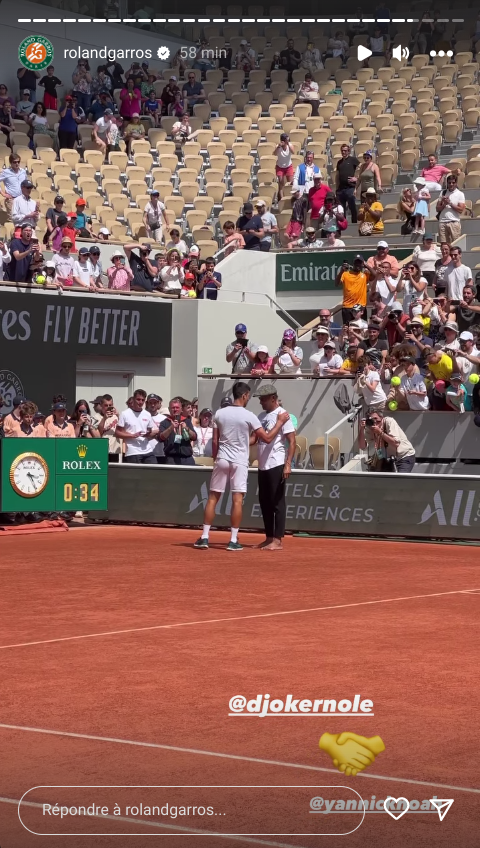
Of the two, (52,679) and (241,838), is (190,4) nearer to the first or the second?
(52,679)

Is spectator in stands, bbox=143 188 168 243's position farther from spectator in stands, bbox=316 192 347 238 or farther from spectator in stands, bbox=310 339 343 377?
spectator in stands, bbox=310 339 343 377

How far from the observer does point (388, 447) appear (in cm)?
1942

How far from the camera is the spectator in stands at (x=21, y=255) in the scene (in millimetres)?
23312

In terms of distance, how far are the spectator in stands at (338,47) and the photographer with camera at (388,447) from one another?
752 inches

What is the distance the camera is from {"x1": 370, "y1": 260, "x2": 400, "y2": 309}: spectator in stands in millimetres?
24406

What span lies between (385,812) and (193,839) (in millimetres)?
857

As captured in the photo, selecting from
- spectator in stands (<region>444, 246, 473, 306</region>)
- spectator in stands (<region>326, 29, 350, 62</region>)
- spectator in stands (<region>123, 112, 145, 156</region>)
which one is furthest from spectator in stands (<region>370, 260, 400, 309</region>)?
spectator in stands (<region>326, 29, 350, 62</region>)

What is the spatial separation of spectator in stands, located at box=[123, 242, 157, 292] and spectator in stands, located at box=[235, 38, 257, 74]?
1226 centimetres

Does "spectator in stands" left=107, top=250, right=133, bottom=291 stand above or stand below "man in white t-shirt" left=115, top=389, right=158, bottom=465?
above

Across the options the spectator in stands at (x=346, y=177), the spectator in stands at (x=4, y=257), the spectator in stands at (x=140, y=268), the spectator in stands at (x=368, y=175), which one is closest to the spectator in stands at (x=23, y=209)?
the spectator in stands at (x=4, y=257)

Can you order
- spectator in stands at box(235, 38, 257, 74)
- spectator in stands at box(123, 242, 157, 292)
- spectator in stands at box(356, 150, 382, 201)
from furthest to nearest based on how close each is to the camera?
1. spectator in stands at box(235, 38, 257, 74)
2. spectator in stands at box(356, 150, 382, 201)
3. spectator in stands at box(123, 242, 157, 292)

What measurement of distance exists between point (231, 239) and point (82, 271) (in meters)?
4.38

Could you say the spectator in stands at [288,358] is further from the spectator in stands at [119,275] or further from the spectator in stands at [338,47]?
the spectator in stands at [338,47]

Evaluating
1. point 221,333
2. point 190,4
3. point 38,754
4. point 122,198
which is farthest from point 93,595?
point 190,4
